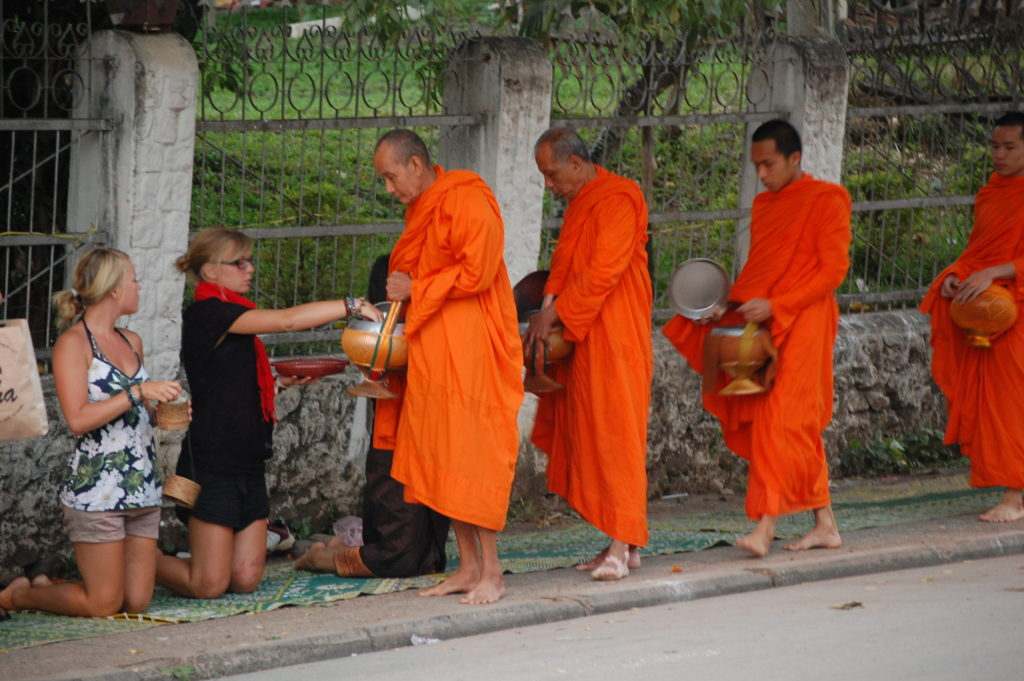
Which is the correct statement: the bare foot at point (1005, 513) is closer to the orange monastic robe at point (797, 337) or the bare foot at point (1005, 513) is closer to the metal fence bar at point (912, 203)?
the orange monastic robe at point (797, 337)

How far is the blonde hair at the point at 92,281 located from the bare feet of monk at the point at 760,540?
297cm

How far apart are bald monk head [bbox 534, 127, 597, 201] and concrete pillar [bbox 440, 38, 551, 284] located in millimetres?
1139

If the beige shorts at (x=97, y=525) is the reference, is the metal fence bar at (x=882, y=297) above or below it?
above

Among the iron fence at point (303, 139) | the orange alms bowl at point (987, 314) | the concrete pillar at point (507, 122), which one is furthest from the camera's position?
the concrete pillar at point (507, 122)

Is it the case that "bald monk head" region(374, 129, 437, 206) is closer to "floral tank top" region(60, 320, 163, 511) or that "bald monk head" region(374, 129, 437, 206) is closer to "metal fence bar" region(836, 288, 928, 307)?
"floral tank top" region(60, 320, 163, 511)

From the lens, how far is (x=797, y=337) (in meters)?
7.93

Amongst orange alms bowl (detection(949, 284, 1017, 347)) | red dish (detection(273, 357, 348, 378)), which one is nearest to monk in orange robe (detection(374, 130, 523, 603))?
red dish (detection(273, 357, 348, 378))

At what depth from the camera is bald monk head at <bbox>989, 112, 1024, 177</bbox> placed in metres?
8.77

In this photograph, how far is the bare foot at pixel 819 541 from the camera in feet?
26.5

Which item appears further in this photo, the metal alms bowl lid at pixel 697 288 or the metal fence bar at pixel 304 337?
the metal fence bar at pixel 304 337

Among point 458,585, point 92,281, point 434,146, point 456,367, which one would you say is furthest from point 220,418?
point 434,146

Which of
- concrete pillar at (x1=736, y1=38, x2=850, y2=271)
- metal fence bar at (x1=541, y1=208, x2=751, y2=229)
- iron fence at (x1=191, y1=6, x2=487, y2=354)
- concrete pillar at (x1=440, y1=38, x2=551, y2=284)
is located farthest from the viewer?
concrete pillar at (x1=736, y1=38, x2=850, y2=271)

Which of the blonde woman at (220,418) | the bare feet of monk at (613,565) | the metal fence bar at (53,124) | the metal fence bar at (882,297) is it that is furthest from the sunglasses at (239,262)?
the metal fence bar at (882,297)

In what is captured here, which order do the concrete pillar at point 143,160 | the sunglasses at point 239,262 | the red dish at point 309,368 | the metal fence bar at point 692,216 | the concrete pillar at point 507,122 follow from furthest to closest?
the metal fence bar at point 692,216, the concrete pillar at point 507,122, the concrete pillar at point 143,160, the red dish at point 309,368, the sunglasses at point 239,262
